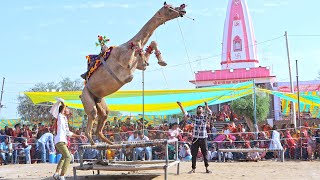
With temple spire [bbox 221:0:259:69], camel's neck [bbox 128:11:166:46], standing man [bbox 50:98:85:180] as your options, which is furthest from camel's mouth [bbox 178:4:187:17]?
temple spire [bbox 221:0:259:69]

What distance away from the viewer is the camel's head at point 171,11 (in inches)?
314

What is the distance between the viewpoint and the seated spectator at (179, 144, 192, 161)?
15.8 meters

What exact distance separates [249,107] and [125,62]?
24.8 metres

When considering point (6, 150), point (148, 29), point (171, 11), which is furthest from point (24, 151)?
point (171, 11)

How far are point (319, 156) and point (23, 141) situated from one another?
11002mm

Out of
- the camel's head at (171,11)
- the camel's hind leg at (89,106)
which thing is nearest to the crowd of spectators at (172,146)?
the camel's hind leg at (89,106)

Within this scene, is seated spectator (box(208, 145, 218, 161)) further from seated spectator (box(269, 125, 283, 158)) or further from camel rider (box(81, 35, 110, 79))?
camel rider (box(81, 35, 110, 79))

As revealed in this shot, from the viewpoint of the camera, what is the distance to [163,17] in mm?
8047

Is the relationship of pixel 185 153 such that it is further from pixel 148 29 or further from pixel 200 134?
pixel 148 29

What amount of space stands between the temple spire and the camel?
31.7m

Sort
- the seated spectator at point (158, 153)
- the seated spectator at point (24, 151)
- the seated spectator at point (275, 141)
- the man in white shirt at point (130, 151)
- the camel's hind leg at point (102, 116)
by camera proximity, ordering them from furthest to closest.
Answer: the seated spectator at point (158, 153) < the seated spectator at point (24, 151) < the seated spectator at point (275, 141) < the man in white shirt at point (130, 151) < the camel's hind leg at point (102, 116)

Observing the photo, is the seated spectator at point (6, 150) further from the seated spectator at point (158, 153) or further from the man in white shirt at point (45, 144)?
the seated spectator at point (158, 153)

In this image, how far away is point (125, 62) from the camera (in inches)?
313

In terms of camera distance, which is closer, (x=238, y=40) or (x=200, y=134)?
(x=200, y=134)
